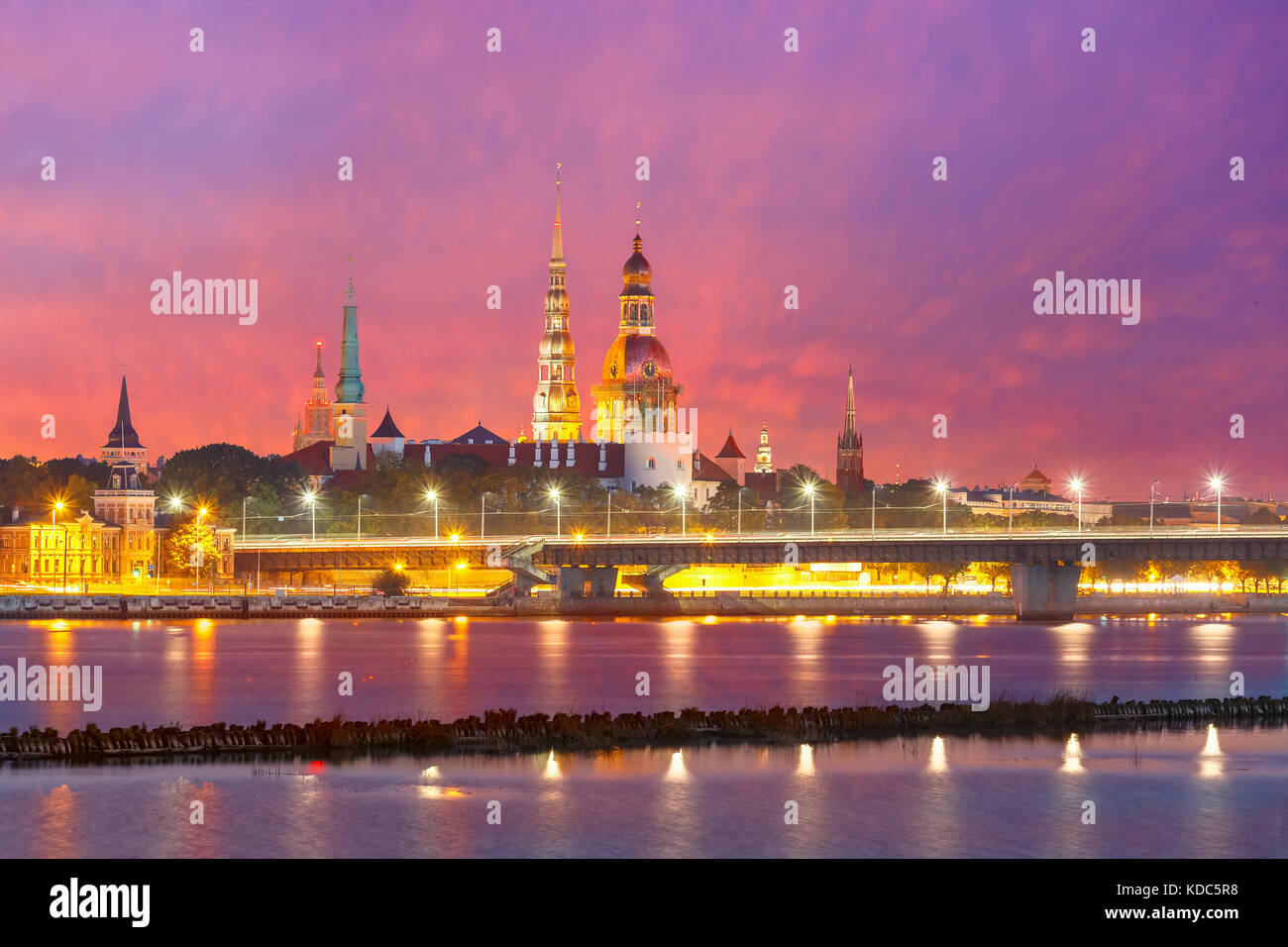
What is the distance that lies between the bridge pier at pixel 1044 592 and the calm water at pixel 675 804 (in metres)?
95.9

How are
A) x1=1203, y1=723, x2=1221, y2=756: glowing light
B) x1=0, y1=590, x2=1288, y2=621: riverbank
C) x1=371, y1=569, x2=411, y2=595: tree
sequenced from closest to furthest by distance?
x1=1203, y1=723, x2=1221, y2=756: glowing light
x1=0, y1=590, x2=1288, y2=621: riverbank
x1=371, y1=569, x2=411, y2=595: tree

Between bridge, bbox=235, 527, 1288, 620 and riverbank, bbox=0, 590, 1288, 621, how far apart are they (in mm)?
3105

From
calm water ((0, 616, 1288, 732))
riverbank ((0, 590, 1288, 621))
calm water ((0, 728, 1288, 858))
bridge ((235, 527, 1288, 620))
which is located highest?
bridge ((235, 527, 1288, 620))

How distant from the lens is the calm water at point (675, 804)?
49.2 metres

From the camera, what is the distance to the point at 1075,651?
120 m

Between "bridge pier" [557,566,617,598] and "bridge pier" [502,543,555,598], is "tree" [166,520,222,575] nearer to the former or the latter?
"bridge pier" [502,543,555,598]

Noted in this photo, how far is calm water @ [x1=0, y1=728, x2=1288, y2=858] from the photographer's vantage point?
1937 inches

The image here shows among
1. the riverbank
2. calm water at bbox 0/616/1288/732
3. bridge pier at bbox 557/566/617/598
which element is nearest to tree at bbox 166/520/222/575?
the riverbank

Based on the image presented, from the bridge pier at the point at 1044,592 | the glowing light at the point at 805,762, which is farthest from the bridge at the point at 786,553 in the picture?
the glowing light at the point at 805,762

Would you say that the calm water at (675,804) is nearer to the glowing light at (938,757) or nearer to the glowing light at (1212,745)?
the glowing light at (938,757)

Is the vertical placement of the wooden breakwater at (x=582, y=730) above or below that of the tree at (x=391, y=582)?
below

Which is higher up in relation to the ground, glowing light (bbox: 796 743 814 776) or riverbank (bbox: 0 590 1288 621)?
riverbank (bbox: 0 590 1288 621)

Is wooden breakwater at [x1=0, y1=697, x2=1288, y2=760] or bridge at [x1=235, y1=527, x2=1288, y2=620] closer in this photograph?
wooden breakwater at [x1=0, y1=697, x2=1288, y2=760]
